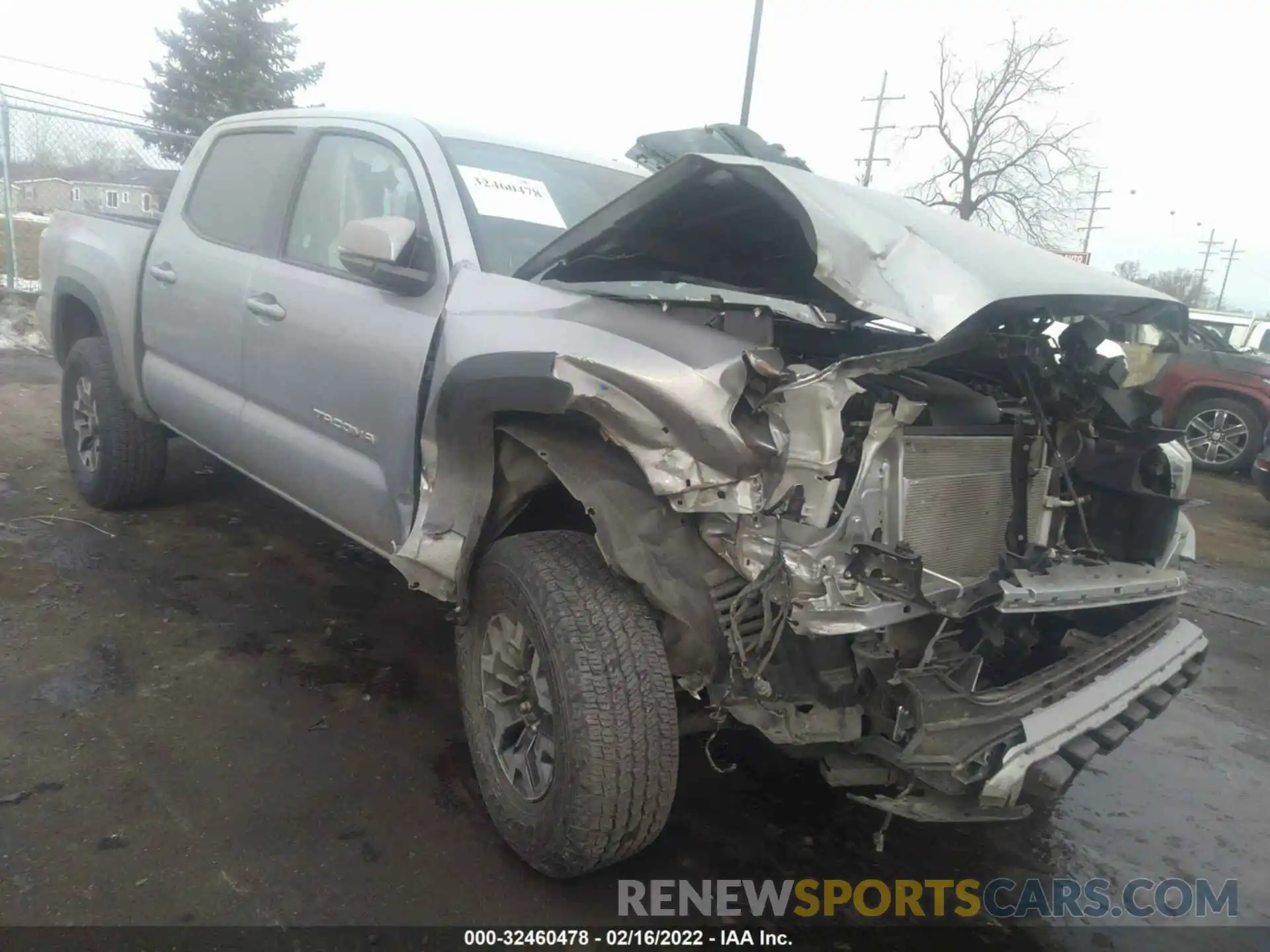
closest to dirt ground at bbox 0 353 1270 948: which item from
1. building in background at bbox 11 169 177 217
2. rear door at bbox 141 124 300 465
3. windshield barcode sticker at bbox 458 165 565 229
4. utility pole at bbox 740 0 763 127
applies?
rear door at bbox 141 124 300 465

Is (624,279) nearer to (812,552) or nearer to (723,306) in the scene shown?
(723,306)

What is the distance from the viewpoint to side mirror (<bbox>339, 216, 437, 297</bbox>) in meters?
2.61

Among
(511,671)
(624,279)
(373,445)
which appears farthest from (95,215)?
(511,671)

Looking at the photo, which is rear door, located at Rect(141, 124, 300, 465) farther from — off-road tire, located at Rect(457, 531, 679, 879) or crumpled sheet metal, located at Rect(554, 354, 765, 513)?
crumpled sheet metal, located at Rect(554, 354, 765, 513)

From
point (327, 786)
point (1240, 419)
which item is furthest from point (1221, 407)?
point (327, 786)

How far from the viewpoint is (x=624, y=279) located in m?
2.86

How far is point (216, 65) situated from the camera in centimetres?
2741

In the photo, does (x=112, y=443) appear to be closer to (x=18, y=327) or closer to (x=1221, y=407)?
(x=18, y=327)

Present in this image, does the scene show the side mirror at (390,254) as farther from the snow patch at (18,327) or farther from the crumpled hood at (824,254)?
the snow patch at (18,327)

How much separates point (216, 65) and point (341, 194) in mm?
29063

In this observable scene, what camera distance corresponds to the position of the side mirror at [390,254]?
261cm

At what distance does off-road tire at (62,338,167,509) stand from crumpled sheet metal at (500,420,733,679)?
3.28 meters

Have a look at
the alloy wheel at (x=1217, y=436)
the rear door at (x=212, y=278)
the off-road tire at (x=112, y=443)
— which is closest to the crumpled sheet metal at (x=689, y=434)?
the rear door at (x=212, y=278)

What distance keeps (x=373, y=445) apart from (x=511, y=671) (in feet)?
2.93
